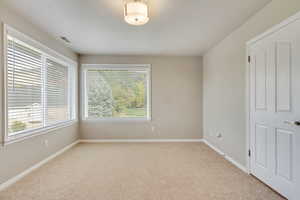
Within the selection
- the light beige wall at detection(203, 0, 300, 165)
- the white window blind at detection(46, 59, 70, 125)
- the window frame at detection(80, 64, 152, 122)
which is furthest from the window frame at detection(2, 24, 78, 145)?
the light beige wall at detection(203, 0, 300, 165)

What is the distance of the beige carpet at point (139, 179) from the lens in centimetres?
232

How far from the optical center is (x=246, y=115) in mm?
3025

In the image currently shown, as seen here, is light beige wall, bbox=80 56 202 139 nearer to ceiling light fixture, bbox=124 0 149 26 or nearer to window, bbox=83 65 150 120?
window, bbox=83 65 150 120

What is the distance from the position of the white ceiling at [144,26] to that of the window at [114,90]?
3.14 feet

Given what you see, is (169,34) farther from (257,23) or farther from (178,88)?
(178,88)

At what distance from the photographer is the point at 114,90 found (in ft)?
17.5

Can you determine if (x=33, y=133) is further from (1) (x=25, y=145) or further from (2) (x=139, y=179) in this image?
(2) (x=139, y=179)

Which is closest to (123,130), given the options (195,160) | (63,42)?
Answer: (195,160)

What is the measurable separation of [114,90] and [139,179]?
3.07m

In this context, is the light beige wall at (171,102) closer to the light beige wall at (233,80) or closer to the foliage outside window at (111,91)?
the foliage outside window at (111,91)

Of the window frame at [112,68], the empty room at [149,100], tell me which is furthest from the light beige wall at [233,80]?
the window frame at [112,68]

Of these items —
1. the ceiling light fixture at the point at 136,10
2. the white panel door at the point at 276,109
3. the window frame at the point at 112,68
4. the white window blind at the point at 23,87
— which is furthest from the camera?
the window frame at the point at 112,68

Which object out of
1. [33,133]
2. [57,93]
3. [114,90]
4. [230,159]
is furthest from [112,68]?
[230,159]

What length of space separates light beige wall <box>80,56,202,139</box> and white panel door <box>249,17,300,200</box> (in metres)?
2.51
